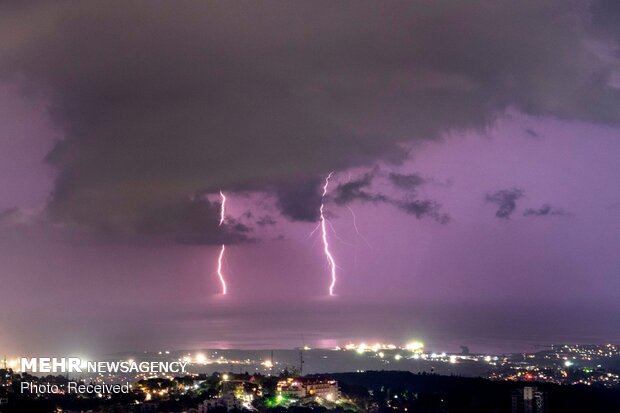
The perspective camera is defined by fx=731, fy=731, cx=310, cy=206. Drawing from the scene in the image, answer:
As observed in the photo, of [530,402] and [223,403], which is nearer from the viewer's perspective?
[223,403]

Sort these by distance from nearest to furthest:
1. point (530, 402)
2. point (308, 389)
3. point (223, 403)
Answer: point (223, 403) < point (530, 402) < point (308, 389)

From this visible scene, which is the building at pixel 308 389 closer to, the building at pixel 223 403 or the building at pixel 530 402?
the building at pixel 223 403

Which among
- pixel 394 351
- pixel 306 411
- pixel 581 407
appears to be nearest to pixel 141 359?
pixel 394 351

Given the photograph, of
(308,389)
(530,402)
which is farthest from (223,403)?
(530,402)

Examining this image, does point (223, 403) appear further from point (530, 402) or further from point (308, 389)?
point (530, 402)

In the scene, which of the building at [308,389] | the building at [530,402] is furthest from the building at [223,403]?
the building at [530,402]

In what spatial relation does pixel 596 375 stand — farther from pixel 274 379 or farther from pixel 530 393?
pixel 274 379
